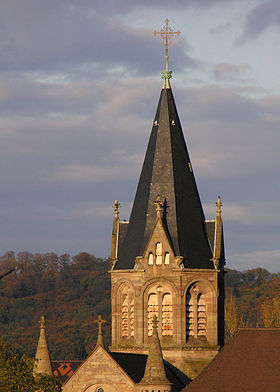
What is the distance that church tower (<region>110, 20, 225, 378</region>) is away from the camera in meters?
64.4

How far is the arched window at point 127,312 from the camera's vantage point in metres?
65.2

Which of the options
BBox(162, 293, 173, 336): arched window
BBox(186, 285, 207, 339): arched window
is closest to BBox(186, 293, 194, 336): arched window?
BBox(186, 285, 207, 339): arched window

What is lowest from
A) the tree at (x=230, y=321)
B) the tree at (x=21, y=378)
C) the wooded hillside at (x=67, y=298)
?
the tree at (x=21, y=378)

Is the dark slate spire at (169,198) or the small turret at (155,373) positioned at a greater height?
the dark slate spire at (169,198)

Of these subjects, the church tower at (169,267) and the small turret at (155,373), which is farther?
the church tower at (169,267)

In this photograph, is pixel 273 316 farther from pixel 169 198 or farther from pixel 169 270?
pixel 169 270

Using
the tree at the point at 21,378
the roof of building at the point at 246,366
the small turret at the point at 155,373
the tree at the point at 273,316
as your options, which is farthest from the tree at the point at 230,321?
the small turret at the point at 155,373

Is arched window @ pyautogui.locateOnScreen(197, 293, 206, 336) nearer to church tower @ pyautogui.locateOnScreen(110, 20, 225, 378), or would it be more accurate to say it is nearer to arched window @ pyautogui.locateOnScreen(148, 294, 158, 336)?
church tower @ pyautogui.locateOnScreen(110, 20, 225, 378)

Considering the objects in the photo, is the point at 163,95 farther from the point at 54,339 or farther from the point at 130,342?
the point at 54,339

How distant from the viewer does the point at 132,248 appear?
66.1m

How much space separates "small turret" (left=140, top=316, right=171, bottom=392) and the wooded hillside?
6603 centimetres

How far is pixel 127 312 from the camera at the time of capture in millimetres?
65625

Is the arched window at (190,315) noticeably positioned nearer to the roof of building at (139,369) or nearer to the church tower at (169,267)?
the church tower at (169,267)

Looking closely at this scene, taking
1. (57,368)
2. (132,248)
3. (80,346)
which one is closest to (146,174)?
(132,248)
